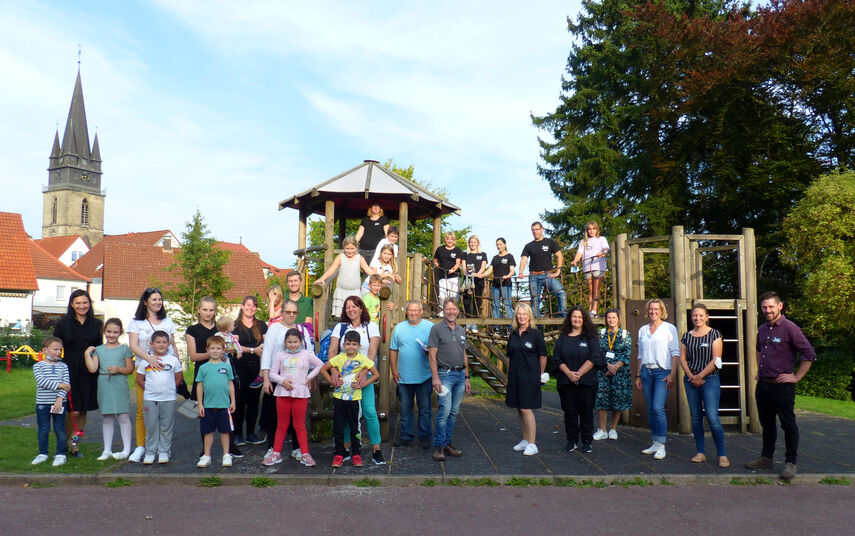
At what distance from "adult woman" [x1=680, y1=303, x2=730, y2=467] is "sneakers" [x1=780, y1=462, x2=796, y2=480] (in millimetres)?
607

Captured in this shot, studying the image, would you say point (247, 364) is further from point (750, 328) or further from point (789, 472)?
point (750, 328)

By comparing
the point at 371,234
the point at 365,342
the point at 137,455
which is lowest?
the point at 137,455

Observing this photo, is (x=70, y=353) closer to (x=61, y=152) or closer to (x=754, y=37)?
(x=754, y=37)

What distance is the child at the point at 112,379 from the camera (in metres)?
7.61

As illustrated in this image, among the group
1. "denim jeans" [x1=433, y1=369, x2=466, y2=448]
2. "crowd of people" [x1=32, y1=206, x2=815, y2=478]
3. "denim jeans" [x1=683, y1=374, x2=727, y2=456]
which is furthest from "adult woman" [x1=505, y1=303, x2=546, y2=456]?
"denim jeans" [x1=683, y1=374, x2=727, y2=456]

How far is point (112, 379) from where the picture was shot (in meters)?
7.70

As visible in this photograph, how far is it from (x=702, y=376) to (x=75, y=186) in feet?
360

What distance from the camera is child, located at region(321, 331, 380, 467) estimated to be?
24.0 feet

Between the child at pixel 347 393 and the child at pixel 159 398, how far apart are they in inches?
67.4

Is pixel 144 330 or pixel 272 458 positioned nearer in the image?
pixel 272 458

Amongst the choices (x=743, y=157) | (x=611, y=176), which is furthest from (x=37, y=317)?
(x=743, y=157)

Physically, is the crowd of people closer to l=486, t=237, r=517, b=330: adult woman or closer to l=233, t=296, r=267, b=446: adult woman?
l=233, t=296, r=267, b=446: adult woman

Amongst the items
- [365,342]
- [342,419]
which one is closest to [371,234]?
[365,342]

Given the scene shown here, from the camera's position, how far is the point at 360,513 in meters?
5.69
